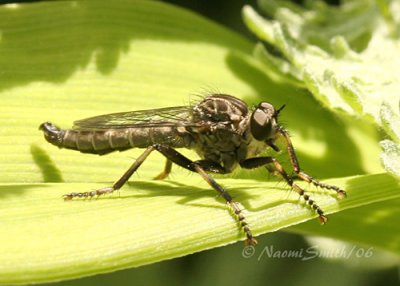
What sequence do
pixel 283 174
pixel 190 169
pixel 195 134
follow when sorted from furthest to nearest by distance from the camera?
pixel 195 134 < pixel 190 169 < pixel 283 174

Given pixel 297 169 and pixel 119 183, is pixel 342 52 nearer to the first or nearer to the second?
pixel 297 169

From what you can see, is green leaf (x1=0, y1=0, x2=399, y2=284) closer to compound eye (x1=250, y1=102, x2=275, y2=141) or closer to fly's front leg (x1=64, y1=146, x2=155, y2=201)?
fly's front leg (x1=64, y1=146, x2=155, y2=201)

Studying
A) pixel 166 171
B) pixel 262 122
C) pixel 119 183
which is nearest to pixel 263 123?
pixel 262 122

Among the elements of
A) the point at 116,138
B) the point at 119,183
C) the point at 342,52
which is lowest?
the point at 119,183

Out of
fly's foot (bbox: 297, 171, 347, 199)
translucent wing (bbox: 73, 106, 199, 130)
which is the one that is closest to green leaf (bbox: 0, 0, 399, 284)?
fly's foot (bbox: 297, 171, 347, 199)

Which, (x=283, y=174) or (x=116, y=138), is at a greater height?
(x=116, y=138)

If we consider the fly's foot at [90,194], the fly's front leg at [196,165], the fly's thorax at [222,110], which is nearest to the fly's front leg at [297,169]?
the fly's thorax at [222,110]

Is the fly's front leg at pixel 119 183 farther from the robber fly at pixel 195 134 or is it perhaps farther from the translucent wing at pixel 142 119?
the translucent wing at pixel 142 119
